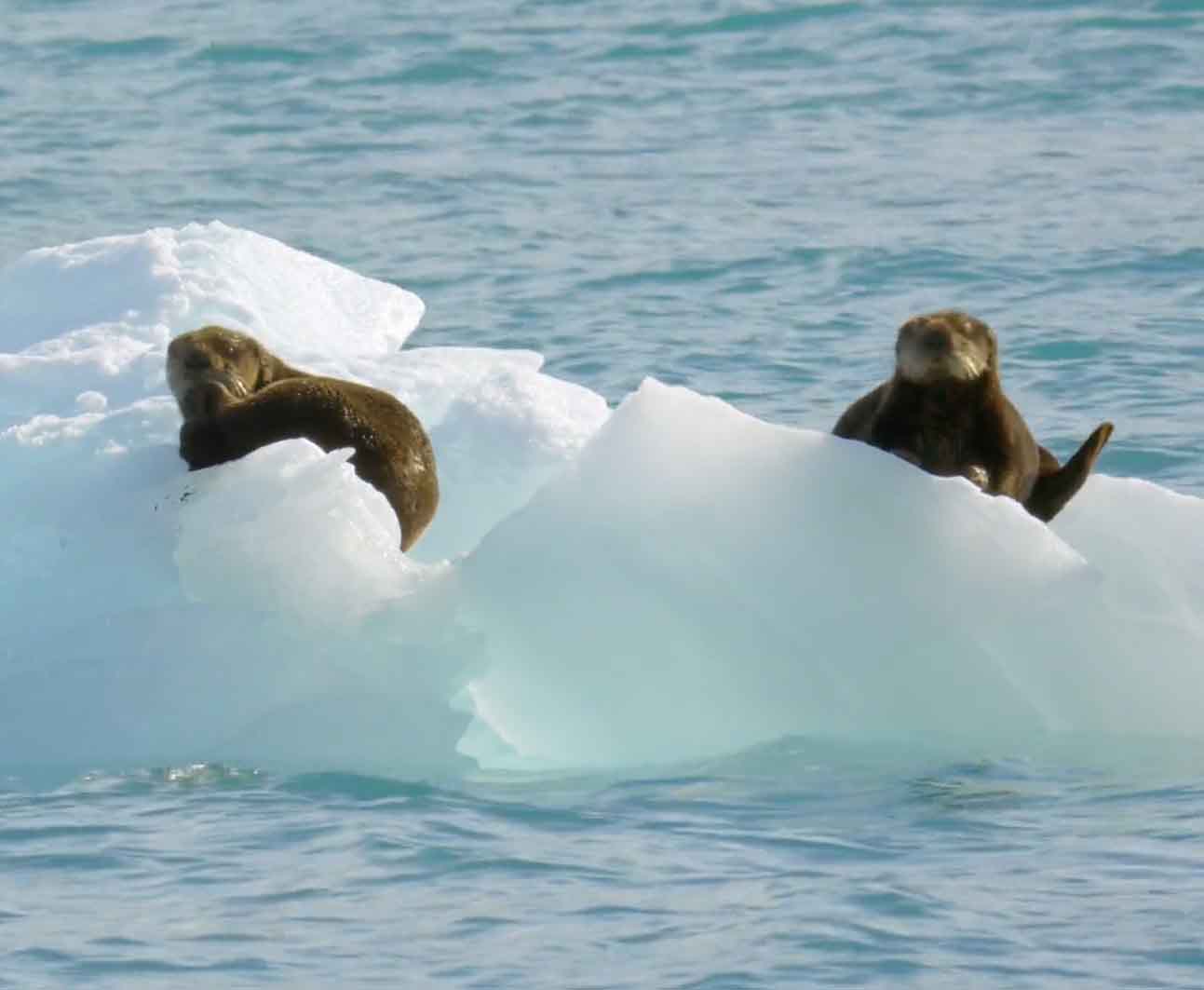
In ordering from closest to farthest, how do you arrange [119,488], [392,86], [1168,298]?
[119,488] → [1168,298] → [392,86]

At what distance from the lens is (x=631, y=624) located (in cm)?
712

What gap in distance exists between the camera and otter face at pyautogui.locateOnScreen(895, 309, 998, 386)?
712 centimetres

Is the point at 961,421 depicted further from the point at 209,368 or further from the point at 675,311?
the point at 675,311

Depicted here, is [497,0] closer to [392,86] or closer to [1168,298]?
[392,86]

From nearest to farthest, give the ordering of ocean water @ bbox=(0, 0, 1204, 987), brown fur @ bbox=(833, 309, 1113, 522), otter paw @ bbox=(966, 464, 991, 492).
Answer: ocean water @ bbox=(0, 0, 1204, 987) → brown fur @ bbox=(833, 309, 1113, 522) → otter paw @ bbox=(966, 464, 991, 492)

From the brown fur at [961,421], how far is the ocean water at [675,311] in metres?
0.45

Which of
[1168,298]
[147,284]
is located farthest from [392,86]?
[147,284]

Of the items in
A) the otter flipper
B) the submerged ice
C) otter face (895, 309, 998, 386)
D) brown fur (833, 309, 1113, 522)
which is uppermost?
otter face (895, 309, 998, 386)

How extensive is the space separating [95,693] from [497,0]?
16148mm

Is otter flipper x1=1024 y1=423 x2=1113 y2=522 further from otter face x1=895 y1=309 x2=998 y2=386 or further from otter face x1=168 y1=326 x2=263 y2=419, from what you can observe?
otter face x1=168 y1=326 x2=263 y2=419

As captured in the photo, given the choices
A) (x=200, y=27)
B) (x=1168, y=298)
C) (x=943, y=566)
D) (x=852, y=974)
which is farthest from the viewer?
(x=200, y=27)

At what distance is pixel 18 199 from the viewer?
55.5ft

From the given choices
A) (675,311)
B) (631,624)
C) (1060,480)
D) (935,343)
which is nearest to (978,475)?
(1060,480)

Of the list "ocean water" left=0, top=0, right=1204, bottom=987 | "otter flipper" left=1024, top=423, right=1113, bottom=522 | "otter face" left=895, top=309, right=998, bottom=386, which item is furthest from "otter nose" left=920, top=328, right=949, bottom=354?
"ocean water" left=0, top=0, right=1204, bottom=987
